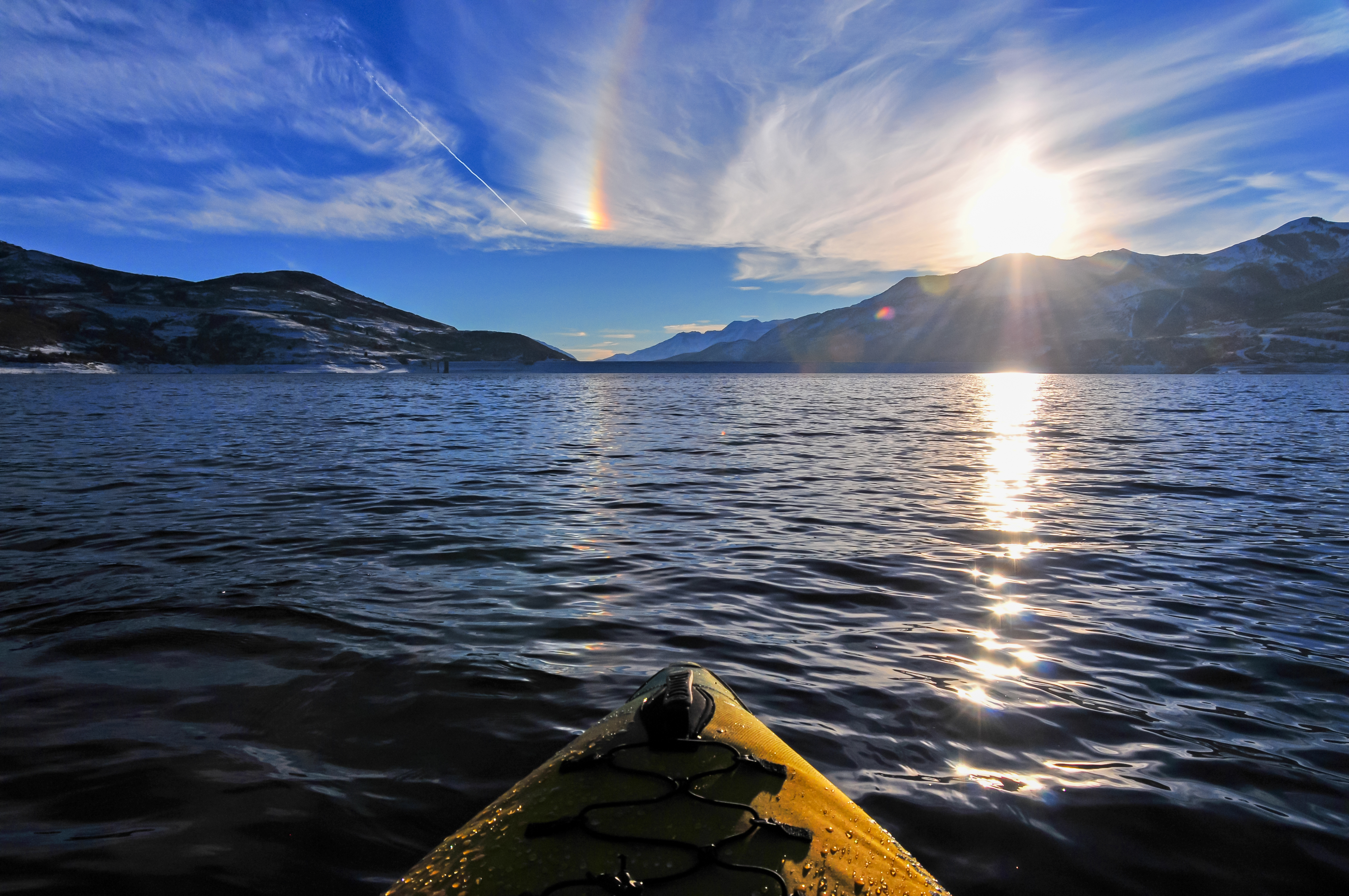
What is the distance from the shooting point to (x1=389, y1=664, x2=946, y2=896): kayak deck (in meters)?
2.65

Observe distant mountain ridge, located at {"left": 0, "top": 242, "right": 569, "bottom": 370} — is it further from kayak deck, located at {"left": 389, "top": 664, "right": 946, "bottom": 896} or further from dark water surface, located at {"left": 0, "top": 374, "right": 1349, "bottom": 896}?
kayak deck, located at {"left": 389, "top": 664, "right": 946, "bottom": 896}

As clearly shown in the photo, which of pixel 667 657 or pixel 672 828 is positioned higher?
pixel 672 828

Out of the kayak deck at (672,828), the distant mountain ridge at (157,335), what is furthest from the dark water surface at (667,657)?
the distant mountain ridge at (157,335)

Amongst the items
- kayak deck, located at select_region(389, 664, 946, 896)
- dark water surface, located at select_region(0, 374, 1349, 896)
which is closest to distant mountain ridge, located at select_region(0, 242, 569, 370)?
dark water surface, located at select_region(0, 374, 1349, 896)

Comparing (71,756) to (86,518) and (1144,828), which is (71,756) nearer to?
(1144,828)

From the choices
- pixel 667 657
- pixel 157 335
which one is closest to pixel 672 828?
pixel 667 657

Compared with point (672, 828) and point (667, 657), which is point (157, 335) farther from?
point (672, 828)

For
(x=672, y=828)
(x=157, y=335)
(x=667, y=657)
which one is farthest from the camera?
(x=157, y=335)

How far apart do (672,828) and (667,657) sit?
3.37 metres

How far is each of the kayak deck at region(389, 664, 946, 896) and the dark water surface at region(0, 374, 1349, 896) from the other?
860 millimetres

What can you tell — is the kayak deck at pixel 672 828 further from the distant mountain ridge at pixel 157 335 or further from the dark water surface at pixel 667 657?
the distant mountain ridge at pixel 157 335

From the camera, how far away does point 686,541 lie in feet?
35.2

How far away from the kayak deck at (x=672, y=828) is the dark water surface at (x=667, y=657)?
86 centimetres

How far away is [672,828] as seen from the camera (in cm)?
293
